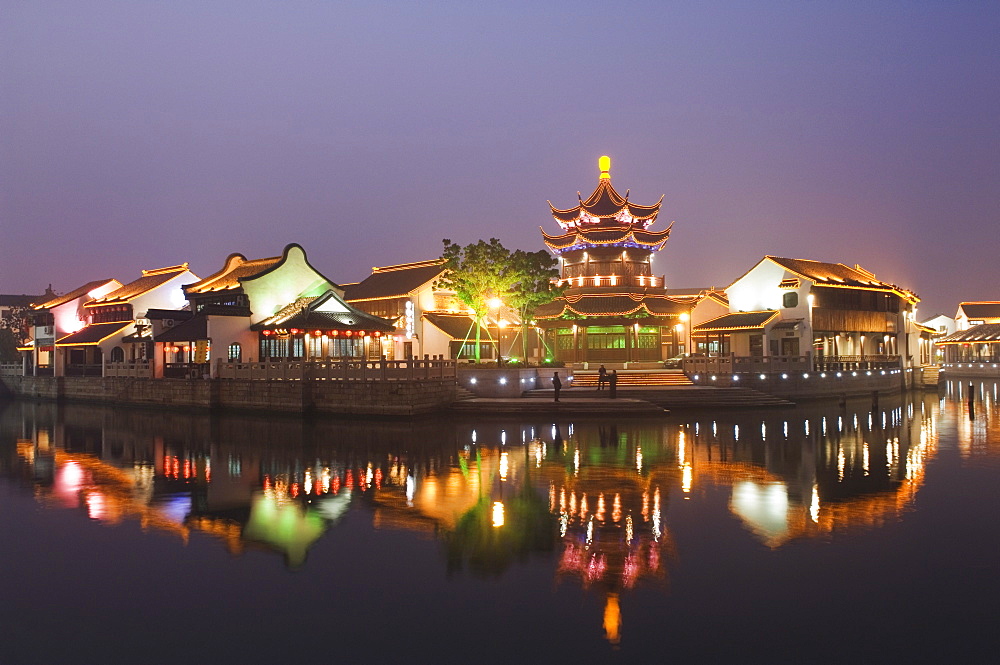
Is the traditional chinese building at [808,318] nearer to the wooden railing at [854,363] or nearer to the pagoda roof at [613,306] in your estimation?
the wooden railing at [854,363]

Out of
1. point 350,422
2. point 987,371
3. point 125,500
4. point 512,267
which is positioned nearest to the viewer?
point 125,500

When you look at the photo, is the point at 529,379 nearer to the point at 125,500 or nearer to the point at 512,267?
the point at 512,267

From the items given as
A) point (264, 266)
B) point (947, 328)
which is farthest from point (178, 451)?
point (947, 328)

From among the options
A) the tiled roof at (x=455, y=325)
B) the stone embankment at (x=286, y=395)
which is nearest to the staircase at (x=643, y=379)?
the stone embankment at (x=286, y=395)

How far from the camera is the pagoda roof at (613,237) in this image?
53.0m

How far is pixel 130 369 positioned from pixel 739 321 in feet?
129

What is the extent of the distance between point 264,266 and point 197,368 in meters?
8.67

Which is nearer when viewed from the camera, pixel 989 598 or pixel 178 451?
pixel 989 598

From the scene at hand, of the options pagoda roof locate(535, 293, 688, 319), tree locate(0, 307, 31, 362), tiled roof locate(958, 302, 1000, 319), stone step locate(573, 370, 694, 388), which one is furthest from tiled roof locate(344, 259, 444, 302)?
tiled roof locate(958, 302, 1000, 319)

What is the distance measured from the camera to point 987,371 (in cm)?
8550

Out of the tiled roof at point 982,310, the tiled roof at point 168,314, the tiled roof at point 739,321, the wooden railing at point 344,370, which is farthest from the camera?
the tiled roof at point 982,310

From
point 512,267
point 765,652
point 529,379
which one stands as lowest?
point 765,652

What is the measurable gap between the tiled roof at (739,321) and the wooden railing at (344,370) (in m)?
24.5

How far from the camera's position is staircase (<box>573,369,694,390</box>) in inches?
1607
